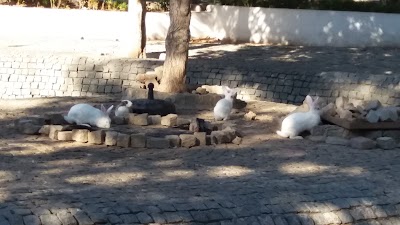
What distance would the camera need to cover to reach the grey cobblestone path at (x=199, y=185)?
5609mm

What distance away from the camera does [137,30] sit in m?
16.2

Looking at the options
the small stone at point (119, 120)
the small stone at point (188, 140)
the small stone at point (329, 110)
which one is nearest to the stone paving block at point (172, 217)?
the small stone at point (188, 140)

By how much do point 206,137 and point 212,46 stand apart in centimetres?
1191

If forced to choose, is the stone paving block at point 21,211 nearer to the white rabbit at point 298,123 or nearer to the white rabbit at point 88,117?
the white rabbit at point 88,117

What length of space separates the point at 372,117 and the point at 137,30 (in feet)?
26.0

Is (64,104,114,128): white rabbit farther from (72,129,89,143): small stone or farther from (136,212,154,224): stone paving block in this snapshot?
Result: (136,212,154,224): stone paving block

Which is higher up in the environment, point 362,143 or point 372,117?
point 372,117

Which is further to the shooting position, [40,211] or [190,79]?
[190,79]

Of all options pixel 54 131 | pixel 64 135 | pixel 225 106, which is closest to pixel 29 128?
pixel 54 131

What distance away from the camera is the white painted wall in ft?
67.5

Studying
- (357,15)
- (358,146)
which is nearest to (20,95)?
(358,146)

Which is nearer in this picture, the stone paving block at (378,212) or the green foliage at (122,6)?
the stone paving block at (378,212)

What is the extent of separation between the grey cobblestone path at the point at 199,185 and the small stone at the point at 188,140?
14 cm

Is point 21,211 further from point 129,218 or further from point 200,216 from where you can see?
point 200,216
